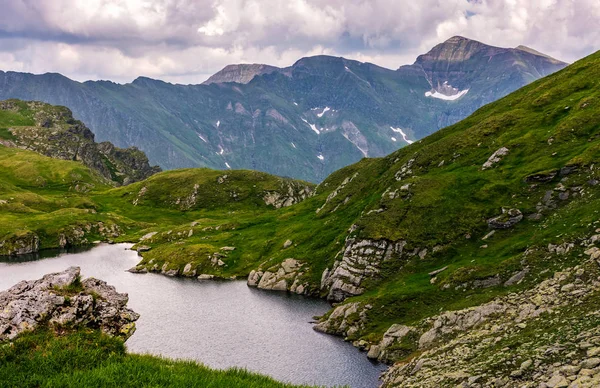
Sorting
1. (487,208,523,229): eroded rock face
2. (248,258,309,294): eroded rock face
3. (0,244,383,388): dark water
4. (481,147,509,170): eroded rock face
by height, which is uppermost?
(481,147,509,170): eroded rock face

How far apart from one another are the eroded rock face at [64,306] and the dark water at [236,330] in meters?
18.4

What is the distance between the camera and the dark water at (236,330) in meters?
74.2

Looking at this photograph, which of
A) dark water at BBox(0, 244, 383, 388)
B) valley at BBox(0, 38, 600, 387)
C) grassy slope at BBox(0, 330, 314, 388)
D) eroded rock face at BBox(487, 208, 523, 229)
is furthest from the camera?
eroded rock face at BBox(487, 208, 523, 229)

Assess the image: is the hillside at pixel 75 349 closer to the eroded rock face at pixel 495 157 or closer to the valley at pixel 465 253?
the valley at pixel 465 253

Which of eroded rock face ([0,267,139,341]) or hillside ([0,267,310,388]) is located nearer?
hillside ([0,267,310,388])

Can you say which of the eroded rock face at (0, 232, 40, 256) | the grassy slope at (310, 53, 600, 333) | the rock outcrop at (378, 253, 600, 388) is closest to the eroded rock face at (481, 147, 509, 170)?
the grassy slope at (310, 53, 600, 333)

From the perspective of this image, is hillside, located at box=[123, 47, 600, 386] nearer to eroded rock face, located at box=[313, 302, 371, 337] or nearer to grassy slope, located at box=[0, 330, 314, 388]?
eroded rock face, located at box=[313, 302, 371, 337]

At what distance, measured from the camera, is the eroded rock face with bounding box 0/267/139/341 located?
27.9 meters

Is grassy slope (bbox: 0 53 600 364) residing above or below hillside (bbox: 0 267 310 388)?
above

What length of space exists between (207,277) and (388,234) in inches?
2634

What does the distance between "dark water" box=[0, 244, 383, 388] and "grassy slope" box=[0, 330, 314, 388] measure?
25.2 meters

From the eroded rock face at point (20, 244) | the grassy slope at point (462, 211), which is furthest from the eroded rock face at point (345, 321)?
the eroded rock face at point (20, 244)

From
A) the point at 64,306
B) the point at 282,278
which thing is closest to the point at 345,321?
the point at 282,278

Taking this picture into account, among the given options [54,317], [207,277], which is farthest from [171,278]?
[54,317]
